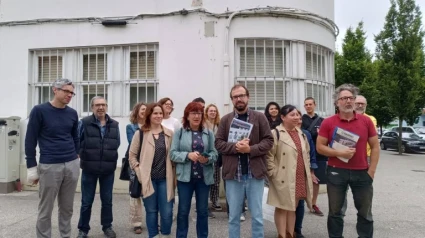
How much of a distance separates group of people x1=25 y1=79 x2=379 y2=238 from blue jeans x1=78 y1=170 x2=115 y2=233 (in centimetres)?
22

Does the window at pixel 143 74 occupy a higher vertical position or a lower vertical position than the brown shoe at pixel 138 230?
higher

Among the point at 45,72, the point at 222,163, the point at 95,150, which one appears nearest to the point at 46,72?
the point at 45,72

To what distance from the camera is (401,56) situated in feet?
58.1

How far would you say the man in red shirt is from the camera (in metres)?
3.82

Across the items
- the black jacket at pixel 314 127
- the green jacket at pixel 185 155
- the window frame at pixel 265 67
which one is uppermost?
the window frame at pixel 265 67

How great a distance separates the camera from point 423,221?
17.3 ft

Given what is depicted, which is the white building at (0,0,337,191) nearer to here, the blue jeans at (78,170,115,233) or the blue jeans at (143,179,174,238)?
the blue jeans at (78,170,115,233)

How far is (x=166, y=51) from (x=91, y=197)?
3.51m

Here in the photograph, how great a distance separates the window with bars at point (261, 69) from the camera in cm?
691

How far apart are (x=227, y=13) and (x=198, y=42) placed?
0.81 metres

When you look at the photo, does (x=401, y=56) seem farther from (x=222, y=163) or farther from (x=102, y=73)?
(x=222, y=163)

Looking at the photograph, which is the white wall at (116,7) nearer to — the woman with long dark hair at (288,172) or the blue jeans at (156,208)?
the woman with long dark hair at (288,172)

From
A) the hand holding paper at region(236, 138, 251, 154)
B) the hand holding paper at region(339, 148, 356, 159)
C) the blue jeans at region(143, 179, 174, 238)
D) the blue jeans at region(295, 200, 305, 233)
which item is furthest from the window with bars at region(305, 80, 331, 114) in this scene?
the blue jeans at region(143, 179, 174, 238)

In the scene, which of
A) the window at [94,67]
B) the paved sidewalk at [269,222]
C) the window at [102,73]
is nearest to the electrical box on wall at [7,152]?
the paved sidewalk at [269,222]
